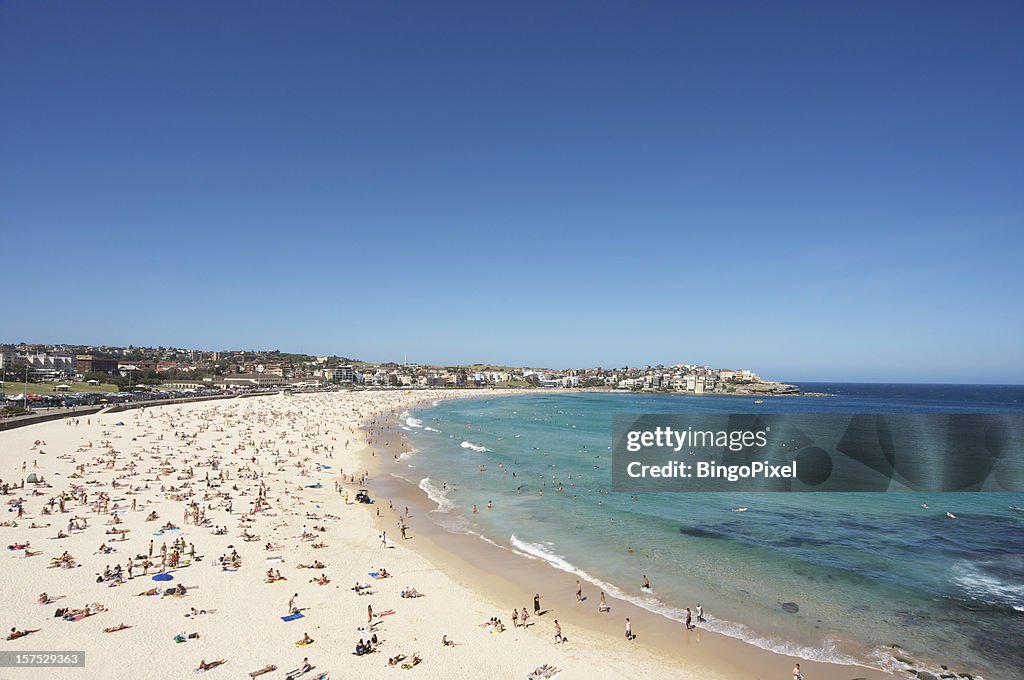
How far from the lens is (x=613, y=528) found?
2347cm

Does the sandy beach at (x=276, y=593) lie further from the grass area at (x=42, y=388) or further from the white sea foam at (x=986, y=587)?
the grass area at (x=42, y=388)

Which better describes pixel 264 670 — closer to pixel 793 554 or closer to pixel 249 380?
pixel 793 554

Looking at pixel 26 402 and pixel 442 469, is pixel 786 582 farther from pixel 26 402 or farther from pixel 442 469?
pixel 26 402

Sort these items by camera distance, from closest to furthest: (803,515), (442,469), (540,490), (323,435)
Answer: (803,515) → (540,490) → (442,469) → (323,435)

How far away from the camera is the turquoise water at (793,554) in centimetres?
1413

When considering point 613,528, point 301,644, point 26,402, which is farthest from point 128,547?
point 26,402

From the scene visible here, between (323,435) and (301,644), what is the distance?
40.9 meters

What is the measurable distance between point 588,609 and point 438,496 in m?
15.0

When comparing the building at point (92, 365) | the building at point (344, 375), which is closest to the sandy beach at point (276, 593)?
the building at point (92, 365)

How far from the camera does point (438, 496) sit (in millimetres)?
29062

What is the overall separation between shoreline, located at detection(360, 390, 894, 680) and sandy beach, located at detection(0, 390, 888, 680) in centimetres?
6

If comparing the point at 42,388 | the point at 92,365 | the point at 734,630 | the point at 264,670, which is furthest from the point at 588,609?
the point at 92,365

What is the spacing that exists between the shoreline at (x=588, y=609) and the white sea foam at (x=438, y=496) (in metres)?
1.36

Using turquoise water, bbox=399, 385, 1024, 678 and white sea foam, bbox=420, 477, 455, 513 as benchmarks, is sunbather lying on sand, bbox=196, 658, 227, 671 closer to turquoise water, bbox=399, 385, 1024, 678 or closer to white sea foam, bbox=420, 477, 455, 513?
turquoise water, bbox=399, 385, 1024, 678
